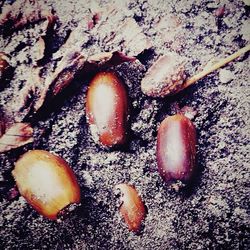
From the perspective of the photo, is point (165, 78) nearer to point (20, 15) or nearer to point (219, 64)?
point (219, 64)

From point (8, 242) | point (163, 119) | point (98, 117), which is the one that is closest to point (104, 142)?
point (98, 117)

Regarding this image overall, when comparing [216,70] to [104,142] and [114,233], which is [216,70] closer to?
[104,142]

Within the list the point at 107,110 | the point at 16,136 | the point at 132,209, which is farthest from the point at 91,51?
the point at 132,209

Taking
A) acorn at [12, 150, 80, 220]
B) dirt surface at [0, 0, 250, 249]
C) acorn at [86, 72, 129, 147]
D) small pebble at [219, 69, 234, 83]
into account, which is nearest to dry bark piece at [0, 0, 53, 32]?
dirt surface at [0, 0, 250, 249]

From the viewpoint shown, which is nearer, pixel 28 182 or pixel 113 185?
pixel 28 182

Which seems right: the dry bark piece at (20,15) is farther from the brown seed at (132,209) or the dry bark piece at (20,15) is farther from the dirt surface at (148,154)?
the brown seed at (132,209)

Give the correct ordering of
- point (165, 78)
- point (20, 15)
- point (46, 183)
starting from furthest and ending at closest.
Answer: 1. point (20, 15)
2. point (165, 78)
3. point (46, 183)

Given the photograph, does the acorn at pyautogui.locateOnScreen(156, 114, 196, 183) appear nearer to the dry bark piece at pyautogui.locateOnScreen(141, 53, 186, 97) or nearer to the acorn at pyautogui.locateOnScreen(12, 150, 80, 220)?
the dry bark piece at pyautogui.locateOnScreen(141, 53, 186, 97)
